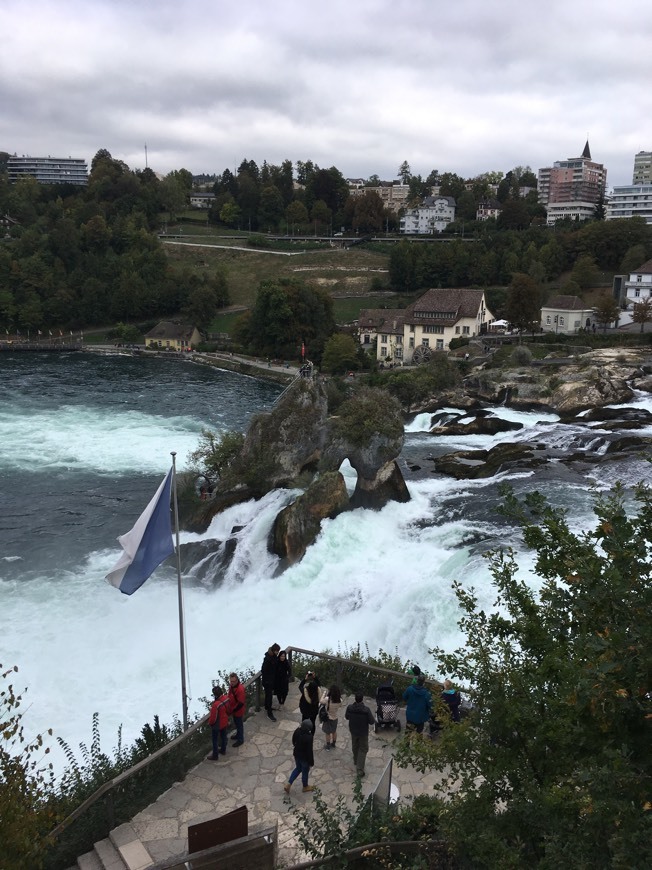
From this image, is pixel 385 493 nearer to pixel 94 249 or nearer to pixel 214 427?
pixel 214 427

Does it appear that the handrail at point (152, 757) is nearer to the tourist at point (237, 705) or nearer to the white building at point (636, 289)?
the tourist at point (237, 705)

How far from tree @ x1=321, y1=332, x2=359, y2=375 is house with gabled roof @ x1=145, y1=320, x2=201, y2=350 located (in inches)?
1142

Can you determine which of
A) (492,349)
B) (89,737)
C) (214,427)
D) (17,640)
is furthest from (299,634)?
(492,349)

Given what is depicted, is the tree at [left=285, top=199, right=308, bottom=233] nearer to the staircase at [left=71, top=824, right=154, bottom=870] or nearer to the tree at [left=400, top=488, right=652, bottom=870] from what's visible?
the tree at [left=400, top=488, right=652, bottom=870]

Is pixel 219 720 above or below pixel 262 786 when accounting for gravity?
above

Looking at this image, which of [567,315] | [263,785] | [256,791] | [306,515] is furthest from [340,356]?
[256,791]

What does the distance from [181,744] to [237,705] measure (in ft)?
3.45

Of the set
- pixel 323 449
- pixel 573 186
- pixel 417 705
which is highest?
pixel 573 186

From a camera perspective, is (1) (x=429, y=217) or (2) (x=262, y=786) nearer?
(2) (x=262, y=786)

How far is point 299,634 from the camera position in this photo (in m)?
20.3

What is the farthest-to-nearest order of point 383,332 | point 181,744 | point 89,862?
point 383,332 → point 181,744 → point 89,862

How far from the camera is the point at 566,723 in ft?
21.4

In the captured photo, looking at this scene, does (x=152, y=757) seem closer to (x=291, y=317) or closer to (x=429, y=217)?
(x=291, y=317)

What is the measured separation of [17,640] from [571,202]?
153549mm
